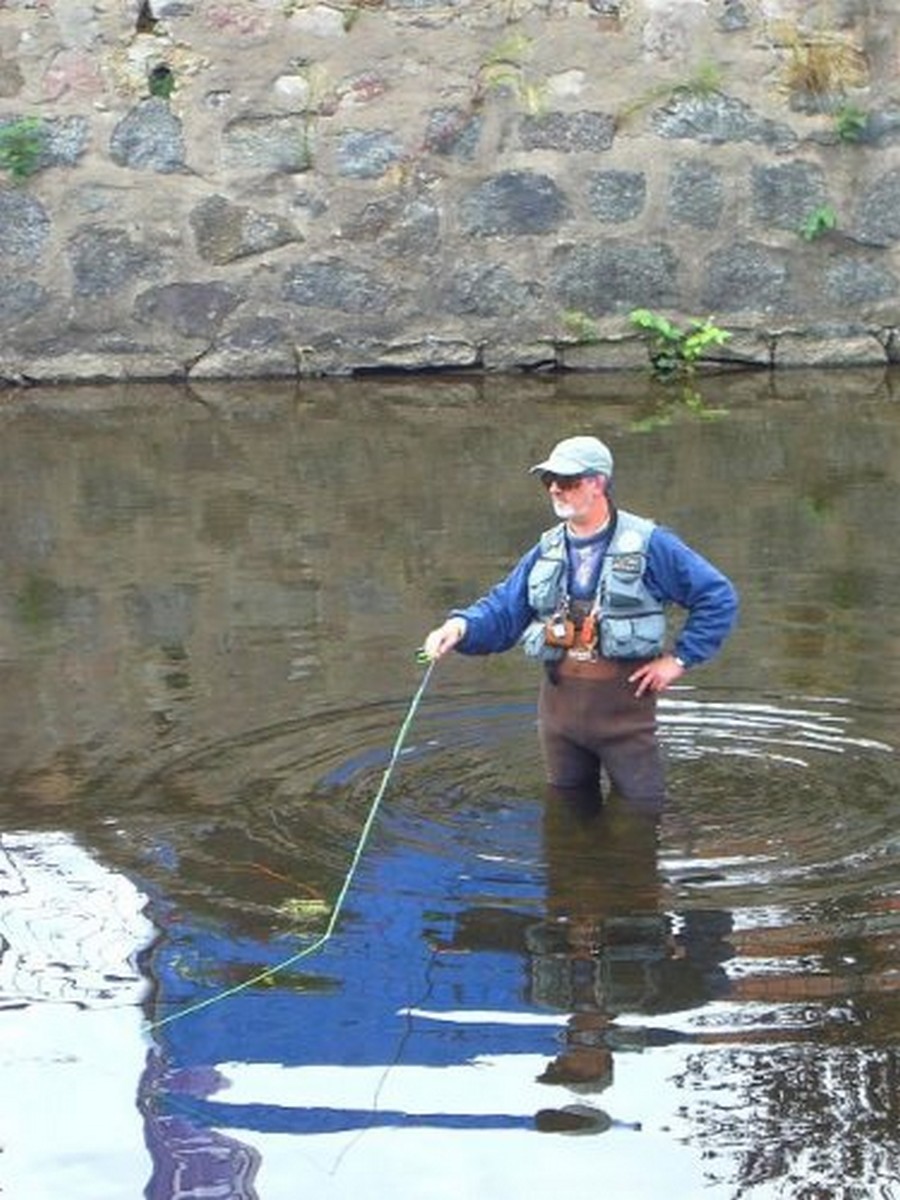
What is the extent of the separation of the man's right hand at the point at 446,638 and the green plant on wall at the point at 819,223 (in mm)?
6438

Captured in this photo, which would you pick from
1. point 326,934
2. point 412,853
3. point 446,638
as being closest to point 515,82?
point 446,638

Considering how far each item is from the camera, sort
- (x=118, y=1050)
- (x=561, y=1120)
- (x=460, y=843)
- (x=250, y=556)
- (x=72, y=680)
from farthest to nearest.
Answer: (x=250, y=556), (x=72, y=680), (x=460, y=843), (x=118, y=1050), (x=561, y=1120)

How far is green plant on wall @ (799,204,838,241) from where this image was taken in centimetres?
1306

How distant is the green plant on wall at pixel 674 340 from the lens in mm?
13133

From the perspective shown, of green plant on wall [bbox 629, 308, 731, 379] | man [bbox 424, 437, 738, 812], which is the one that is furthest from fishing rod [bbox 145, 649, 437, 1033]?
green plant on wall [bbox 629, 308, 731, 379]

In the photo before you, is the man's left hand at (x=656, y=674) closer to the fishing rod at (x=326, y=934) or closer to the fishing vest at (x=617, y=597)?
the fishing vest at (x=617, y=597)

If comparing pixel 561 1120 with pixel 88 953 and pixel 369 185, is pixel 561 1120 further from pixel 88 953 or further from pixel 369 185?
pixel 369 185

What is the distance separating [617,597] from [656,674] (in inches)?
9.6

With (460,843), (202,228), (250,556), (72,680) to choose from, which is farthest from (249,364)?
(460,843)

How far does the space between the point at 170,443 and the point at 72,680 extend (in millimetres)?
3415

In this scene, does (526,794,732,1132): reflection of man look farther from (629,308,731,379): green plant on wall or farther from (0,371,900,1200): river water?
(629,308,731,379): green plant on wall

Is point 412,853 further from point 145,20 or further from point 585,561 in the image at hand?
point 145,20

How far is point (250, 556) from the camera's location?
10.1m

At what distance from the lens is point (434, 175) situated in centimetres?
1312
